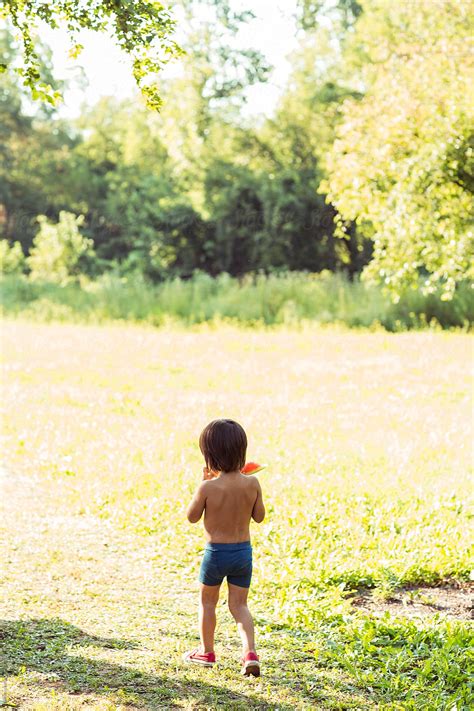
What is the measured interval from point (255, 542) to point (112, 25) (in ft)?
13.6

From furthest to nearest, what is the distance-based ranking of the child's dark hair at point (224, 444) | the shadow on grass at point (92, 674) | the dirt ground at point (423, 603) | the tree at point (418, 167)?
1. the tree at point (418, 167)
2. the dirt ground at point (423, 603)
3. the child's dark hair at point (224, 444)
4. the shadow on grass at point (92, 674)

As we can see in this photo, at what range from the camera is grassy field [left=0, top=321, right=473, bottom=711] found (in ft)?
15.0

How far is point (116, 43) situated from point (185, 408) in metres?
8.72

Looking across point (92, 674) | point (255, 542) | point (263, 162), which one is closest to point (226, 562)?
point (92, 674)

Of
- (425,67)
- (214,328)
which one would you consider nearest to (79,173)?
(214,328)

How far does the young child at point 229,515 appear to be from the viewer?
441 cm

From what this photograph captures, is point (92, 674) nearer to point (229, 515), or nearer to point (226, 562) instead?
point (226, 562)

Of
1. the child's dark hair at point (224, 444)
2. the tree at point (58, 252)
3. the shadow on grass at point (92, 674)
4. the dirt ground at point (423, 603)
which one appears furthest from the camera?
the tree at point (58, 252)

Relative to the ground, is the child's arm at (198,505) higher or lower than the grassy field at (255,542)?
higher

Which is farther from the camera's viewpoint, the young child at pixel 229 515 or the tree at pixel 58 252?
the tree at pixel 58 252

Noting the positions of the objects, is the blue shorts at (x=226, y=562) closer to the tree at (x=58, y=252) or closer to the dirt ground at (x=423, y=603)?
the dirt ground at (x=423, y=603)

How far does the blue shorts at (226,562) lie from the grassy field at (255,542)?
51 centimetres

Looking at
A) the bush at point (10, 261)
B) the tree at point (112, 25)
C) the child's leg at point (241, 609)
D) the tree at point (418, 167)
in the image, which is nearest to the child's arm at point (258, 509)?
the child's leg at point (241, 609)

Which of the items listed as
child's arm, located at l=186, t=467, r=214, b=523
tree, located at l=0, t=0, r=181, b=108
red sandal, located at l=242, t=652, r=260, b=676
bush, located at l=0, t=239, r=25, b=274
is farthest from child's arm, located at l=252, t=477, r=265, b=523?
bush, located at l=0, t=239, r=25, b=274
